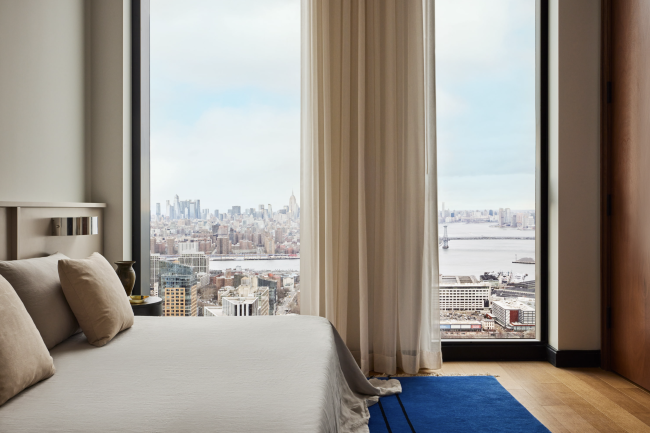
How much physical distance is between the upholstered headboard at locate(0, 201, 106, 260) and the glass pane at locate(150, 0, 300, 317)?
0.62 m

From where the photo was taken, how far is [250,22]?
3232 mm

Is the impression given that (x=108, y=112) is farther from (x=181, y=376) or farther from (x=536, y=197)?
(x=536, y=197)

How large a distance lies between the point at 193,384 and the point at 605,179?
2938mm

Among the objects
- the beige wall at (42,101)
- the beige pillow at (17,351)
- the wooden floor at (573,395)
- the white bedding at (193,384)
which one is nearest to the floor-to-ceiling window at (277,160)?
the wooden floor at (573,395)

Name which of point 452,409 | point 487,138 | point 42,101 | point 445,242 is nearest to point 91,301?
point 42,101

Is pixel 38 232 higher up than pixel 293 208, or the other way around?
pixel 293 208

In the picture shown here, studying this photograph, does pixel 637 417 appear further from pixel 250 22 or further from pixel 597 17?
pixel 250 22

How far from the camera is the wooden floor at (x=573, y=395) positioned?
7.10 feet

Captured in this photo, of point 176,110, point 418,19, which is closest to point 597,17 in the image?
point 418,19

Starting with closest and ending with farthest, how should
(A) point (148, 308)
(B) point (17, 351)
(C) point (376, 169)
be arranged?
(B) point (17, 351), (A) point (148, 308), (C) point (376, 169)

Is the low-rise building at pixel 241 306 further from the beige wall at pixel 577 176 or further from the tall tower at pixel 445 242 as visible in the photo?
the beige wall at pixel 577 176

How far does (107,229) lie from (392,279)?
2.01m

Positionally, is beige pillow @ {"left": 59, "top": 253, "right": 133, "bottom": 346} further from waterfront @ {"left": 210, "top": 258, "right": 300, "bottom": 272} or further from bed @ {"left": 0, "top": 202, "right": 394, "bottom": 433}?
waterfront @ {"left": 210, "top": 258, "right": 300, "bottom": 272}

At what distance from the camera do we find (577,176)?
9.82 ft
